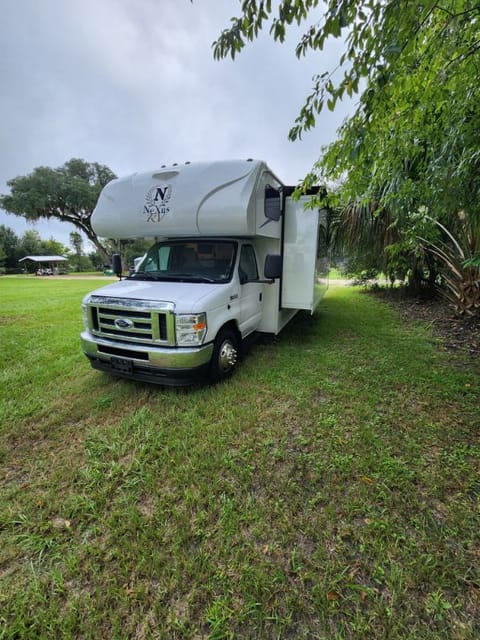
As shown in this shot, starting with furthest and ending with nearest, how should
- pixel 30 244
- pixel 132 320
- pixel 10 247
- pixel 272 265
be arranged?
pixel 30 244, pixel 10 247, pixel 272 265, pixel 132 320

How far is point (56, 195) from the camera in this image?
27641mm

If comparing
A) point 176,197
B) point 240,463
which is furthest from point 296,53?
point 240,463

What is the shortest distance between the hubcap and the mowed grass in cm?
27

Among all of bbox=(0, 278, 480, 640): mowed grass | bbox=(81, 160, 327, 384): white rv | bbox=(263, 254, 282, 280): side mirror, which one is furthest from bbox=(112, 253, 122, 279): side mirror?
bbox=(263, 254, 282, 280): side mirror

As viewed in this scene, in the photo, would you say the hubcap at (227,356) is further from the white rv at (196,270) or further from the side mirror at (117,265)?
the side mirror at (117,265)

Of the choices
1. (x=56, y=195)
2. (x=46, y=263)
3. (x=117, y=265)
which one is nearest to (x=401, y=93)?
(x=117, y=265)

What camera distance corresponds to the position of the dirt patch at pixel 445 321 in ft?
17.8

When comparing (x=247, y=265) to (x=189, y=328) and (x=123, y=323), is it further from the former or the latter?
(x=123, y=323)

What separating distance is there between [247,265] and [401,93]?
9.13ft

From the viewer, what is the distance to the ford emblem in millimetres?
3453

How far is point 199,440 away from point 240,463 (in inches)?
20.4

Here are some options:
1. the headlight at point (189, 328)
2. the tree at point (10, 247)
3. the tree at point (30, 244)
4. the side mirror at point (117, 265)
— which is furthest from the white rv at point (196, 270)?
the tree at point (30, 244)

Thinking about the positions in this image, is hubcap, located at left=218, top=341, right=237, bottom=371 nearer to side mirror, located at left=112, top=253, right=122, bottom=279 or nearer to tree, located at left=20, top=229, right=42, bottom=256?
side mirror, located at left=112, top=253, right=122, bottom=279

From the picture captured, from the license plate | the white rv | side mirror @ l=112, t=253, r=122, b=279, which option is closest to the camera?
the white rv
